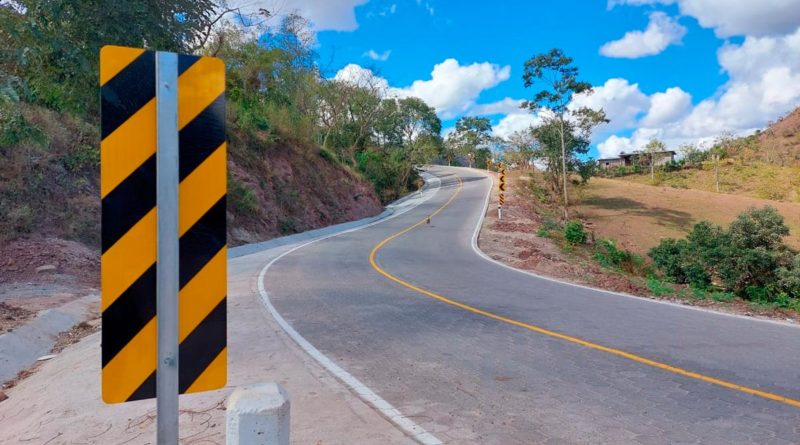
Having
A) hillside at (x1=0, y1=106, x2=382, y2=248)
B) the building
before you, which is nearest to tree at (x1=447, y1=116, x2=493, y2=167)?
the building

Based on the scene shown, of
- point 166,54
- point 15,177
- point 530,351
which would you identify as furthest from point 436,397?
point 15,177

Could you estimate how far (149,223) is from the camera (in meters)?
1.94

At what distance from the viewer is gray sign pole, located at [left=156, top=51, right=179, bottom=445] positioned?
75.2 inches

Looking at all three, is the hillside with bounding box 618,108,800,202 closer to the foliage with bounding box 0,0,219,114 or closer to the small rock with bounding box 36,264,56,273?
the small rock with bounding box 36,264,56,273

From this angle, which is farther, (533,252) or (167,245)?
(533,252)

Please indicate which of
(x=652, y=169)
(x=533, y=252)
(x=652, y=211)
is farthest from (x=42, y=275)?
(x=652, y=169)

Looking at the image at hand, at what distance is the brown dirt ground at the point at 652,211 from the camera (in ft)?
119

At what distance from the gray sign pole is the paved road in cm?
279

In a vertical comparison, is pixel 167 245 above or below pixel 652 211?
above

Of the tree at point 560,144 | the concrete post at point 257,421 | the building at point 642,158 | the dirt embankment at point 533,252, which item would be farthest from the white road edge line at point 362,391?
the building at point 642,158

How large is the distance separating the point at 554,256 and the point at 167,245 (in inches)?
723

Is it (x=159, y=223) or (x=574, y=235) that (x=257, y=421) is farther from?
(x=574, y=235)

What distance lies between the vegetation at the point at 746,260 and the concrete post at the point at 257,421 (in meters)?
18.6

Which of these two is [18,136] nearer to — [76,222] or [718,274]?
[76,222]
